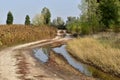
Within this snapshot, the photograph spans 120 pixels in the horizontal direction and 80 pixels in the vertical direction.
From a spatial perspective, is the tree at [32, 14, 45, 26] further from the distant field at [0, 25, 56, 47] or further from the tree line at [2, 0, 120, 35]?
the distant field at [0, 25, 56, 47]

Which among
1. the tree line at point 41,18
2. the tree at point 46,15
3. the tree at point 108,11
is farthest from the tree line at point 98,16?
the tree at point 46,15

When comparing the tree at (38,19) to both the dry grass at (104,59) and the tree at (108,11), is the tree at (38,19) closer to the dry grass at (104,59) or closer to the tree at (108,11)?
the tree at (108,11)

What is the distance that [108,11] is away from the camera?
80.5 meters

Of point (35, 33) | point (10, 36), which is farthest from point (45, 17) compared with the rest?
point (10, 36)

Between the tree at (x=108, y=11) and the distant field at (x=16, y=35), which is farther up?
the tree at (x=108, y=11)

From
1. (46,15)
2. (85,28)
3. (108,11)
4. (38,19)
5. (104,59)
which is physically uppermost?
(108,11)

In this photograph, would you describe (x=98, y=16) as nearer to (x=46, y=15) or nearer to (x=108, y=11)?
(x=108, y=11)

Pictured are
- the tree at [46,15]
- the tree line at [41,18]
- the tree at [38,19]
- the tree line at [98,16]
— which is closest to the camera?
the tree line at [98,16]

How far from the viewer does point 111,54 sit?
25.7 meters

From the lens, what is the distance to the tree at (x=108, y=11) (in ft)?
253

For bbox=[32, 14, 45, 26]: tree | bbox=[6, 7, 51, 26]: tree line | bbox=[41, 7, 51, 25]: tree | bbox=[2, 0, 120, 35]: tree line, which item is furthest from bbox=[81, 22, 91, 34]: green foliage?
bbox=[41, 7, 51, 25]: tree

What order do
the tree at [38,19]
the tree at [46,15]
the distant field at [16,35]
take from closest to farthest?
the distant field at [16,35], the tree at [38,19], the tree at [46,15]

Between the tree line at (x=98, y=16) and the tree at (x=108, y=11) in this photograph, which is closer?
the tree line at (x=98, y=16)

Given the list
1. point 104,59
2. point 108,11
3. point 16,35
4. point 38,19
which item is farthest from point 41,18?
point 104,59
